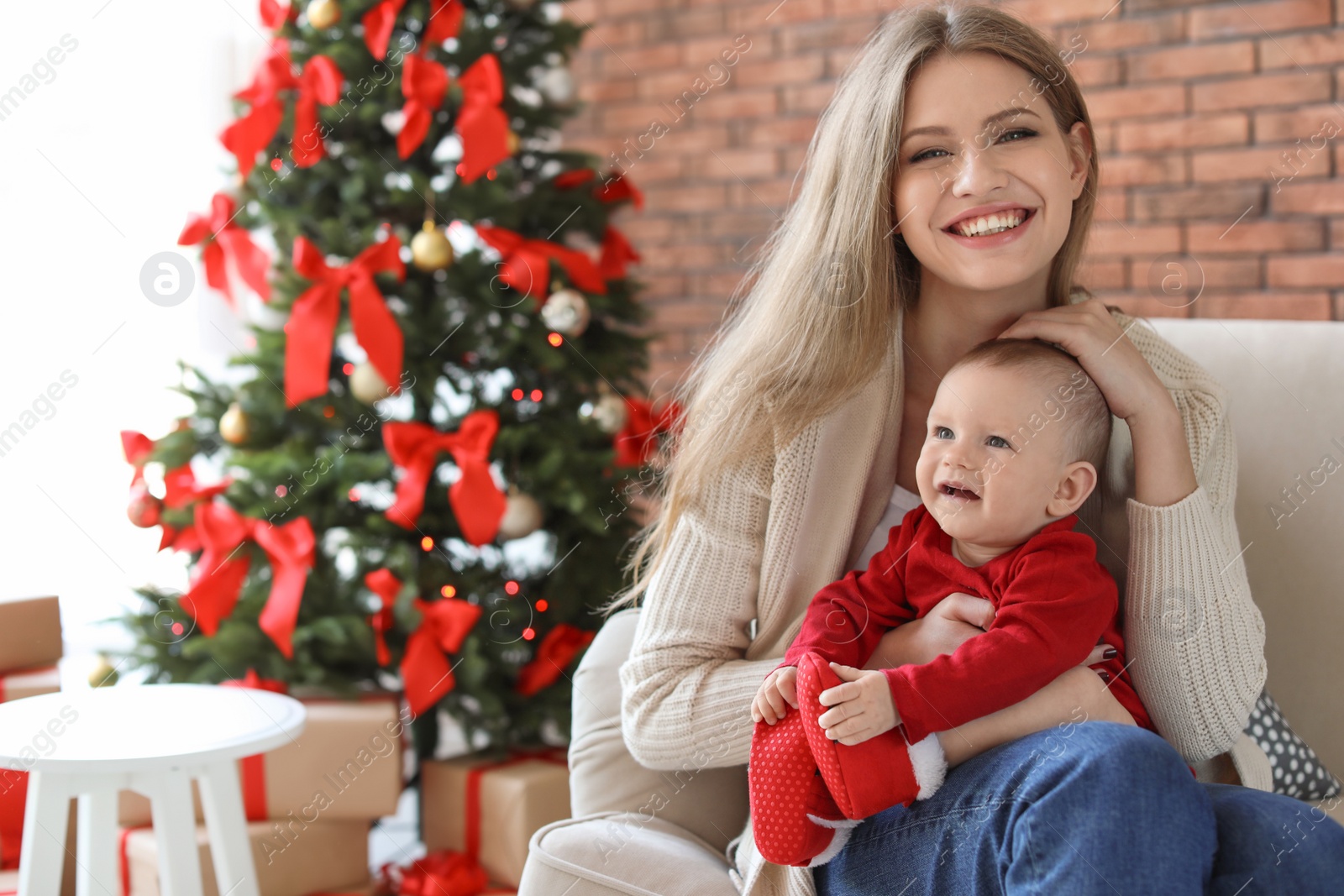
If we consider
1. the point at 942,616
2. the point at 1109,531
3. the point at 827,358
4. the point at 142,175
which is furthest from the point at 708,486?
the point at 142,175

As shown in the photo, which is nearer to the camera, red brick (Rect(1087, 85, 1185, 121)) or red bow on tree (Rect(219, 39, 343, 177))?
red bow on tree (Rect(219, 39, 343, 177))

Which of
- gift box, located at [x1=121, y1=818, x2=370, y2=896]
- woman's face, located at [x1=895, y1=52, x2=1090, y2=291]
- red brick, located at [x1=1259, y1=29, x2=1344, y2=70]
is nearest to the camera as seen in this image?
woman's face, located at [x1=895, y1=52, x2=1090, y2=291]

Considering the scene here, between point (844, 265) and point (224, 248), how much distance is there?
46.1 inches

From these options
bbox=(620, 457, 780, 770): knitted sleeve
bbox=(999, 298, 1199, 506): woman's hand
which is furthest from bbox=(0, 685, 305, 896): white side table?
bbox=(999, 298, 1199, 506): woman's hand

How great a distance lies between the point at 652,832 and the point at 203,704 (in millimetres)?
616

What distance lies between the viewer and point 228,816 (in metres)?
1.44

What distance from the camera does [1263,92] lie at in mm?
2350

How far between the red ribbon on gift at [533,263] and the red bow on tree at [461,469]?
0.23m

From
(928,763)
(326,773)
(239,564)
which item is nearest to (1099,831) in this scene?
(928,763)

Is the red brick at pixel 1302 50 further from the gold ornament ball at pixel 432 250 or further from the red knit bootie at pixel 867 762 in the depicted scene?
the red knit bootie at pixel 867 762

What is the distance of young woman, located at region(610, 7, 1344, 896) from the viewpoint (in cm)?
110

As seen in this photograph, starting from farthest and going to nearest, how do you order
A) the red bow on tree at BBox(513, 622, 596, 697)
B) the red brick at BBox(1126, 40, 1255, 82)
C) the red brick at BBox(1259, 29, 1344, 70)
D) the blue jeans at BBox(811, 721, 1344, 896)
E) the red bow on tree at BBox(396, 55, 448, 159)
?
1. the red brick at BBox(1126, 40, 1255, 82)
2. the red brick at BBox(1259, 29, 1344, 70)
3. the red bow on tree at BBox(513, 622, 596, 697)
4. the red bow on tree at BBox(396, 55, 448, 159)
5. the blue jeans at BBox(811, 721, 1344, 896)

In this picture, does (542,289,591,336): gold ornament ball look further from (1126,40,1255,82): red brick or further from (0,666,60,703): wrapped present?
(1126,40,1255,82): red brick

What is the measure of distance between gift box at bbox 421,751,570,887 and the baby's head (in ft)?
3.66
